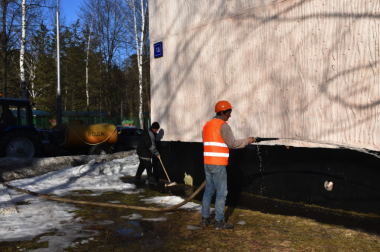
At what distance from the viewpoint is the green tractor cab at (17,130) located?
40.3ft

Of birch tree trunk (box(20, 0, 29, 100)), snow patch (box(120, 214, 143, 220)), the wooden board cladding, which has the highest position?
birch tree trunk (box(20, 0, 29, 100))

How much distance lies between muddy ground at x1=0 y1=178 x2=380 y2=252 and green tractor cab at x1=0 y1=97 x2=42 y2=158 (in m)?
7.03

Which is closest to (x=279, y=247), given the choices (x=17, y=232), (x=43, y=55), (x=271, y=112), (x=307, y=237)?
(x=307, y=237)

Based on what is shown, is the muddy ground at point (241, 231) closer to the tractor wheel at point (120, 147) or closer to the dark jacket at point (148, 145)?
the dark jacket at point (148, 145)

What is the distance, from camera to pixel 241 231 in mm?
5137

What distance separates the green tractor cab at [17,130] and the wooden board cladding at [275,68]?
584cm

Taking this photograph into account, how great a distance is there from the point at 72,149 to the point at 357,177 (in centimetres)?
1140

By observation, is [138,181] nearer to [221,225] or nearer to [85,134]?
[221,225]

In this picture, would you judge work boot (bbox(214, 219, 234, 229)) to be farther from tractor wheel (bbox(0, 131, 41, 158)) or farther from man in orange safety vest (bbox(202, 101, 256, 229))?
tractor wheel (bbox(0, 131, 41, 158))

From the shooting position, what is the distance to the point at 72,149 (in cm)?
1433

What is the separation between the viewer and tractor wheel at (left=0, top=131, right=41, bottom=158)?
40.2 ft

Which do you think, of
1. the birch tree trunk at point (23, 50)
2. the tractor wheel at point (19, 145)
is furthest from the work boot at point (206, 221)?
the birch tree trunk at point (23, 50)

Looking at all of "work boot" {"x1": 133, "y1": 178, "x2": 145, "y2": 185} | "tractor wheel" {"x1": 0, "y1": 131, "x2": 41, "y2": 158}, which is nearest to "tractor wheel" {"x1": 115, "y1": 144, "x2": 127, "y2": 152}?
"tractor wheel" {"x1": 0, "y1": 131, "x2": 41, "y2": 158}

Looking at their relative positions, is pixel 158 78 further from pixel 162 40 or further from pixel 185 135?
pixel 185 135
